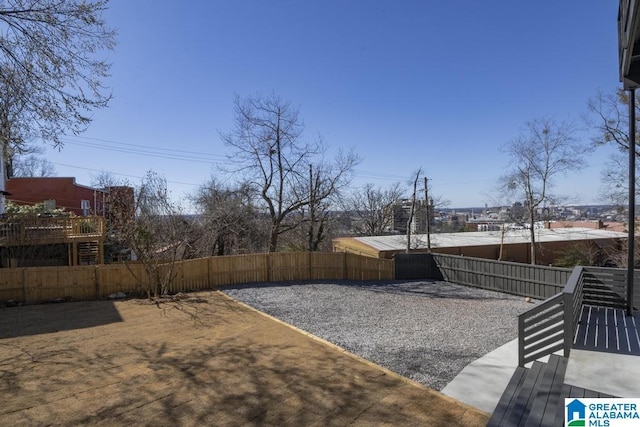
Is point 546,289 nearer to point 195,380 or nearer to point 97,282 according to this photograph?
point 195,380

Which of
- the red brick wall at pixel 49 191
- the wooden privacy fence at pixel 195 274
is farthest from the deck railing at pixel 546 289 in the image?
the red brick wall at pixel 49 191

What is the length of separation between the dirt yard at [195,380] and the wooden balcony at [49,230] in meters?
6.89

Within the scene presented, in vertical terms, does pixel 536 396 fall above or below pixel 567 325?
below

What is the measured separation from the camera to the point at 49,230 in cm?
1402

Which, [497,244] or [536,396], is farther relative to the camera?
[497,244]

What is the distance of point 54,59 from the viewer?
19.5 ft

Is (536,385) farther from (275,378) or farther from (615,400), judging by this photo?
(275,378)

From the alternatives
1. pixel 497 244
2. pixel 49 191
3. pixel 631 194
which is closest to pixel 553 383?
pixel 631 194

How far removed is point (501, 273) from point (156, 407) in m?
12.4

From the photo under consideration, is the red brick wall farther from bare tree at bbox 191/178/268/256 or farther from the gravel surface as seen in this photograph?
the gravel surface

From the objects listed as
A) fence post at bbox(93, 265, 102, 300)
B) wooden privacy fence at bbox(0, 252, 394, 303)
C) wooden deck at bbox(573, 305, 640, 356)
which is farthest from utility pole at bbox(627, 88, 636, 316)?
fence post at bbox(93, 265, 102, 300)

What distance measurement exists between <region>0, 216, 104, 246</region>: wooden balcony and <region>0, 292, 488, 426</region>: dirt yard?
22.6 feet

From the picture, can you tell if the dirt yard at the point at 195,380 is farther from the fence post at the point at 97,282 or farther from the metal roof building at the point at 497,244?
the metal roof building at the point at 497,244

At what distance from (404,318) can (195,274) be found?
23.4ft
